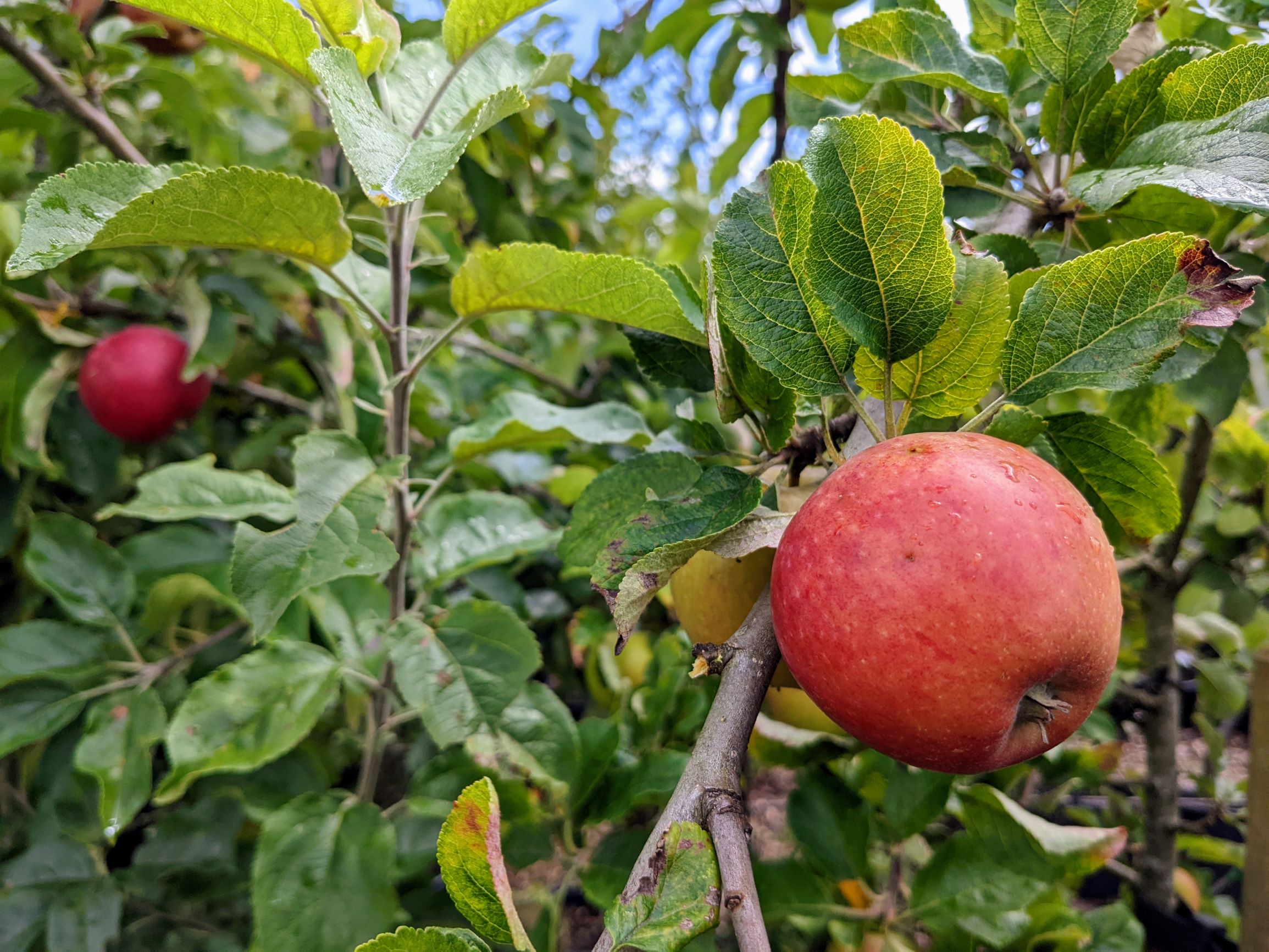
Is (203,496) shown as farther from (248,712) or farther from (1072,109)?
(1072,109)

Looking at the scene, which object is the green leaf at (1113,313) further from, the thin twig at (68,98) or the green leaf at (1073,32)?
the thin twig at (68,98)

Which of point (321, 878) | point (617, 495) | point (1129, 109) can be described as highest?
point (1129, 109)

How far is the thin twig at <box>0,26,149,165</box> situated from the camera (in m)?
1.11

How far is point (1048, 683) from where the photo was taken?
1.49 feet

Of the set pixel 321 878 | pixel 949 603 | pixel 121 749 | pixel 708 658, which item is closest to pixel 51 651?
pixel 121 749

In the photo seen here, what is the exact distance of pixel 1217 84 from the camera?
512mm

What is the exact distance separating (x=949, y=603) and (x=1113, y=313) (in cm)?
20

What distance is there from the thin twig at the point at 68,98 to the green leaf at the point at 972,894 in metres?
1.42

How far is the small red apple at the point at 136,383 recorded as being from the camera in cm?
117

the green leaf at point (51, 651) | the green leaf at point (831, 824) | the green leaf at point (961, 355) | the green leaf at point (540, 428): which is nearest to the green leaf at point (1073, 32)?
the green leaf at point (961, 355)

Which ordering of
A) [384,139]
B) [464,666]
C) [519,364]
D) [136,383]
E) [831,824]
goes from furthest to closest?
1. [519,364]
2. [136,383]
3. [831,824]
4. [464,666]
5. [384,139]

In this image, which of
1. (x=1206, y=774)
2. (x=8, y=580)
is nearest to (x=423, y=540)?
(x=8, y=580)

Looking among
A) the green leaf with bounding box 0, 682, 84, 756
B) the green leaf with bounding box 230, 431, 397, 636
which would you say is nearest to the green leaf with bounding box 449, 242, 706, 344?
the green leaf with bounding box 230, 431, 397, 636

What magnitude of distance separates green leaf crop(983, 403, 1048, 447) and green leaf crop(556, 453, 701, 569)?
8.3 inches
